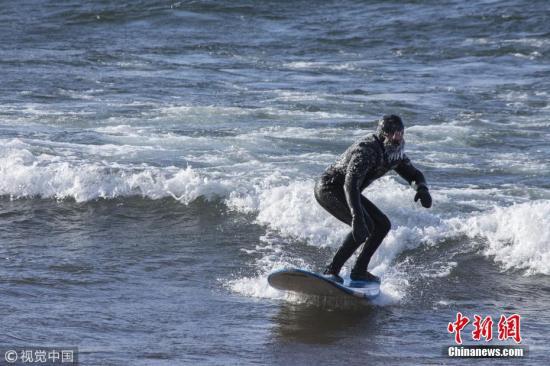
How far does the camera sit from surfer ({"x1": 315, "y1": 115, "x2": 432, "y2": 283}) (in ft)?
29.0

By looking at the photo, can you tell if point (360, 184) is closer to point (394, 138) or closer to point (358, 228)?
point (358, 228)

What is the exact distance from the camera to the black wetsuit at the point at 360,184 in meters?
8.83

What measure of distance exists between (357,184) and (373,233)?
642mm

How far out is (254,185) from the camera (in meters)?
14.1

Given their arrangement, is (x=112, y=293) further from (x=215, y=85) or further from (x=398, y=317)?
(x=215, y=85)

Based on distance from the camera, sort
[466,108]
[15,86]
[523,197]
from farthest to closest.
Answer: [15,86], [466,108], [523,197]

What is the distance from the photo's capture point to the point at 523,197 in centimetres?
1422

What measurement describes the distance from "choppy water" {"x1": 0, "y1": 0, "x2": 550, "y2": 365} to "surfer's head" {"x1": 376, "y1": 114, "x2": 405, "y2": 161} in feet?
5.12

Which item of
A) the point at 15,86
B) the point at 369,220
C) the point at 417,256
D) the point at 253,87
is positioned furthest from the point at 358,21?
the point at 369,220

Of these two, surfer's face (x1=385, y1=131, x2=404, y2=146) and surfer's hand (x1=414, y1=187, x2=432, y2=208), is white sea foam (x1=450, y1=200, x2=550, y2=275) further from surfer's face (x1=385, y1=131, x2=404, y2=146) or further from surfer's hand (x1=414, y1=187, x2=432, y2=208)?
surfer's face (x1=385, y1=131, x2=404, y2=146)

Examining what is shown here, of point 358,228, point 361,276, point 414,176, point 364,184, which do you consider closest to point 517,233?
point 361,276

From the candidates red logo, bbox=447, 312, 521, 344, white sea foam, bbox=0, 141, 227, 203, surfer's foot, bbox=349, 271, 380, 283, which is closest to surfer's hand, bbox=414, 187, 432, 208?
surfer's foot, bbox=349, 271, 380, 283

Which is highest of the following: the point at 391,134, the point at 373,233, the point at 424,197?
the point at 391,134

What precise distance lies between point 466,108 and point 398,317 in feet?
38.9
